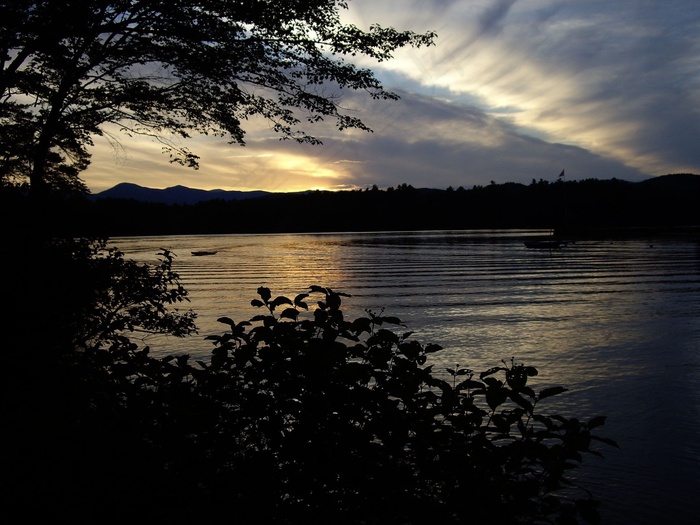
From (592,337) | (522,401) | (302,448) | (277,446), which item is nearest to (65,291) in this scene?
(277,446)

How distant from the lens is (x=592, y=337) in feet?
69.7

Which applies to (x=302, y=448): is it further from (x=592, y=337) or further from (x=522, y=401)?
(x=592, y=337)

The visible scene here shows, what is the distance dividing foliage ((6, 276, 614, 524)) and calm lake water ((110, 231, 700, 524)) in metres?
5.45

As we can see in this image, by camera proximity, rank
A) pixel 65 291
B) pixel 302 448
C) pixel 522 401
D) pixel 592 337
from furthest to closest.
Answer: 1. pixel 592 337
2. pixel 65 291
3. pixel 302 448
4. pixel 522 401

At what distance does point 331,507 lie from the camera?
371 centimetres

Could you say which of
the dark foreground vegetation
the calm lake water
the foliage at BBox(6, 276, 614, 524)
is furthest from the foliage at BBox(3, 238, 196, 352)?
the calm lake water

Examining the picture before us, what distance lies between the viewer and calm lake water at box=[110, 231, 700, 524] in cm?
937

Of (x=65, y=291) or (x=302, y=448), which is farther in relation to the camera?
(x=65, y=291)

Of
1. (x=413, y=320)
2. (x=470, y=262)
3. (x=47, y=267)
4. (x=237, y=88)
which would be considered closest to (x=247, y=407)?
(x=47, y=267)

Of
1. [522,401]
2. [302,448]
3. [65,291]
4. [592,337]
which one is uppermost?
[65,291]

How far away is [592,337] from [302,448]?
20163mm

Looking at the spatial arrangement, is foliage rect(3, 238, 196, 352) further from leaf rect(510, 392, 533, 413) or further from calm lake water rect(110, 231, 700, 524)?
calm lake water rect(110, 231, 700, 524)

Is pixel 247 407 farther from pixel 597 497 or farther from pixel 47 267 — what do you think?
pixel 597 497

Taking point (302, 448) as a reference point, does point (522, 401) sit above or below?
above
